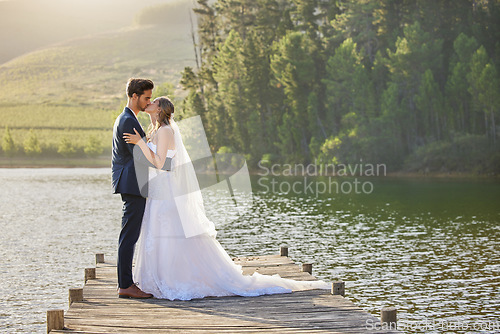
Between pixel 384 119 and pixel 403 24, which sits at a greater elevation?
pixel 403 24

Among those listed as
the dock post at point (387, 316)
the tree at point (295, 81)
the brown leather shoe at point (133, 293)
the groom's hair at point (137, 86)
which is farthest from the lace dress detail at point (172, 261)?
the tree at point (295, 81)

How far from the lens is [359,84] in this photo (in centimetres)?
6700

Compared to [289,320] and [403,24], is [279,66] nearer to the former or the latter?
[403,24]

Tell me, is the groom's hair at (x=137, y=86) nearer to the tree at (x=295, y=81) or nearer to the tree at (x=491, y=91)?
the tree at (x=491, y=91)

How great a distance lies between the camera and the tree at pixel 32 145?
128 meters

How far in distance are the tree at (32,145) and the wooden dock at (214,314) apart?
125 meters

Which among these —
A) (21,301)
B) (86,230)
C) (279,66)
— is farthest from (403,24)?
(21,301)

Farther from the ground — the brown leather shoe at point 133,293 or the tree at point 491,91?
the tree at point 491,91

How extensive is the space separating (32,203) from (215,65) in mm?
42053

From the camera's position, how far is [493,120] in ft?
189

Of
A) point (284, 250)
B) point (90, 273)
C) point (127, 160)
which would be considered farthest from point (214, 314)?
point (284, 250)

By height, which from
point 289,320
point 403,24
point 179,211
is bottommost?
point 289,320

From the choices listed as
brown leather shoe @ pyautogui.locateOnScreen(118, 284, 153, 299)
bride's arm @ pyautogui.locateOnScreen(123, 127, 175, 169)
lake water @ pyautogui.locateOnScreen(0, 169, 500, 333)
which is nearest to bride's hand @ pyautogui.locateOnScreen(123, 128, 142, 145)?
bride's arm @ pyautogui.locateOnScreen(123, 127, 175, 169)

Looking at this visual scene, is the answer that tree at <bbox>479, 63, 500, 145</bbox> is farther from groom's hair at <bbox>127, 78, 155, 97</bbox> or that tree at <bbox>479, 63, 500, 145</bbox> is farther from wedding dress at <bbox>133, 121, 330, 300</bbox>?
groom's hair at <bbox>127, 78, 155, 97</bbox>
